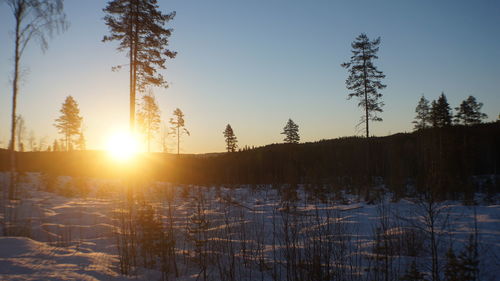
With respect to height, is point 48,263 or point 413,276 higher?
point 413,276

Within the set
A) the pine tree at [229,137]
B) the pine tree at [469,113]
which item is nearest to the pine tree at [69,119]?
the pine tree at [229,137]

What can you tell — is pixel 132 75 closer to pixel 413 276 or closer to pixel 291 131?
pixel 413 276

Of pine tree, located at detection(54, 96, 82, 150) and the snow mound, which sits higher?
pine tree, located at detection(54, 96, 82, 150)

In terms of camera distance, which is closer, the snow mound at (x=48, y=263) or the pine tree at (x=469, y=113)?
the snow mound at (x=48, y=263)

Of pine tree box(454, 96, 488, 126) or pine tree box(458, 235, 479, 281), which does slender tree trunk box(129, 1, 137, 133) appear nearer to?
pine tree box(458, 235, 479, 281)

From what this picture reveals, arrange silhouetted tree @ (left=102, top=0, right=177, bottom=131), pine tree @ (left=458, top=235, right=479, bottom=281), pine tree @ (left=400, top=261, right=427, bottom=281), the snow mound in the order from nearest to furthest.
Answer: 1. pine tree @ (left=458, top=235, right=479, bottom=281)
2. pine tree @ (left=400, top=261, right=427, bottom=281)
3. the snow mound
4. silhouetted tree @ (left=102, top=0, right=177, bottom=131)

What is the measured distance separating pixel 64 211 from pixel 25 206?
1.65 m

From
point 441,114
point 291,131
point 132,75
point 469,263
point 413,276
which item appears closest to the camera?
point 469,263

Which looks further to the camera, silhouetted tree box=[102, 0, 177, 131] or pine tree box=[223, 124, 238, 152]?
pine tree box=[223, 124, 238, 152]

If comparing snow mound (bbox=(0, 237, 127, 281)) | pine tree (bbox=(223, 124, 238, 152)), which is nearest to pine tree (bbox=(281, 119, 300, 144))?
pine tree (bbox=(223, 124, 238, 152))

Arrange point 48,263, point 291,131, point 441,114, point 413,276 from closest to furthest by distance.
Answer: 1. point 413,276
2. point 48,263
3. point 441,114
4. point 291,131

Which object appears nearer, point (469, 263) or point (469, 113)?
point (469, 263)

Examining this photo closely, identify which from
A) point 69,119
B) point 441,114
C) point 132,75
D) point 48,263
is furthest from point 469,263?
point 69,119

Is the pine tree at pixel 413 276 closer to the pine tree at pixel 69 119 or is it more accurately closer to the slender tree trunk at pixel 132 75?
the slender tree trunk at pixel 132 75
